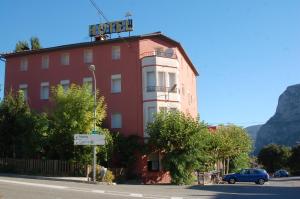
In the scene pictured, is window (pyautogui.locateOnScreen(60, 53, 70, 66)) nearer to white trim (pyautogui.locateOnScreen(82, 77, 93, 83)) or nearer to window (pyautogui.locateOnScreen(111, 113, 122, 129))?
white trim (pyautogui.locateOnScreen(82, 77, 93, 83))

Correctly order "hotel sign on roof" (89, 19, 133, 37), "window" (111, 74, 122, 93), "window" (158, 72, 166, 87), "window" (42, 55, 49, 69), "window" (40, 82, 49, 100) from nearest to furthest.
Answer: "window" (158, 72, 166, 87) → "window" (111, 74, 122, 93) → "hotel sign on roof" (89, 19, 133, 37) → "window" (40, 82, 49, 100) → "window" (42, 55, 49, 69)

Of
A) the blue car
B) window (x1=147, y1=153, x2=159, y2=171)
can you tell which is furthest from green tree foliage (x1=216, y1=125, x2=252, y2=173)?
window (x1=147, y1=153, x2=159, y2=171)

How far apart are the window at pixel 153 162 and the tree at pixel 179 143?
304cm

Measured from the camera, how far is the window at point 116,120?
45.2 metres

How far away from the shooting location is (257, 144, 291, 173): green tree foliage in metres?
119

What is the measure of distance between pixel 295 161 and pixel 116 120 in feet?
258

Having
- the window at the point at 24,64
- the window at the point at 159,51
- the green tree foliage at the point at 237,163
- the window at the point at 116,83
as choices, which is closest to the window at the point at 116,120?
the window at the point at 116,83

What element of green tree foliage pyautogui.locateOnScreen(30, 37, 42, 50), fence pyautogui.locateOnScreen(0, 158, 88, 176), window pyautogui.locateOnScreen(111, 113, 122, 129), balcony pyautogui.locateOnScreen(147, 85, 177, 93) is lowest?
fence pyautogui.locateOnScreen(0, 158, 88, 176)

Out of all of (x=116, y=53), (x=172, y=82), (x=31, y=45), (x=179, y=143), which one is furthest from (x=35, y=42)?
(x=179, y=143)

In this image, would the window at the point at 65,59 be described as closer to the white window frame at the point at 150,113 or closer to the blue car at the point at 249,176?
the white window frame at the point at 150,113

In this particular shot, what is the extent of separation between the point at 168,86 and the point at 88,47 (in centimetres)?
924

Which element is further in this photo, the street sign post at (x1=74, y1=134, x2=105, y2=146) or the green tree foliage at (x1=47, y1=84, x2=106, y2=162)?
the green tree foliage at (x1=47, y1=84, x2=106, y2=162)

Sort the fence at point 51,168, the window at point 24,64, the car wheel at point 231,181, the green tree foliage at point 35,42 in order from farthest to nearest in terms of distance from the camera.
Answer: the green tree foliage at point 35,42 → the window at point 24,64 → the car wheel at point 231,181 → the fence at point 51,168

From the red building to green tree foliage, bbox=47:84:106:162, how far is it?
508 cm
